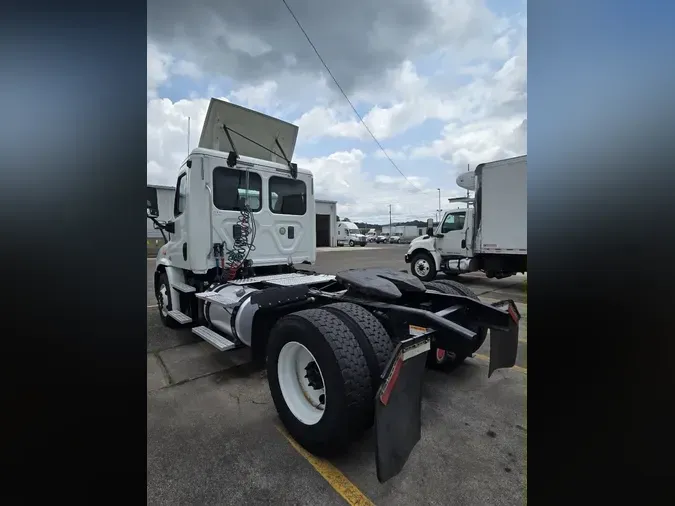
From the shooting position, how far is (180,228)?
14.3ft

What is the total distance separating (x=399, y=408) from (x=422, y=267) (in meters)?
9.49

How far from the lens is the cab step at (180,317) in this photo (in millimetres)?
4270

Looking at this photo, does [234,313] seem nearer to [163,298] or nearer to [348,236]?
[163,298]

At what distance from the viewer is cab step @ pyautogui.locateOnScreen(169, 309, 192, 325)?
4.27 metres

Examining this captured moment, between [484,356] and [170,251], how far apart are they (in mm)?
4516

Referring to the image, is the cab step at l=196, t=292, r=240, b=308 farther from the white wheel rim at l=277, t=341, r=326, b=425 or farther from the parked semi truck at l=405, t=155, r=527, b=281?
the parked semi truck at l=405, t=155, r=527, b=281

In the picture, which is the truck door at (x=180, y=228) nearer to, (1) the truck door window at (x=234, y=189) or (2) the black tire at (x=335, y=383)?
(1) the truck door window at (x=234, y=189)

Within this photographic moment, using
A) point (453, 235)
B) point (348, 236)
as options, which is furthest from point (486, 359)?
point (348, 236)

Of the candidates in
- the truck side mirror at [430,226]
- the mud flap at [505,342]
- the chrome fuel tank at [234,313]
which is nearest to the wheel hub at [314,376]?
the chrome fuel tank at [234,313]

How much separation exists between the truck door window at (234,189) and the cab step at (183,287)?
119 cm

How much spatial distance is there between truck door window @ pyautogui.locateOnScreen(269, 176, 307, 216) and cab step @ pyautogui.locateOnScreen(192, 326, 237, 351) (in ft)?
5.90
